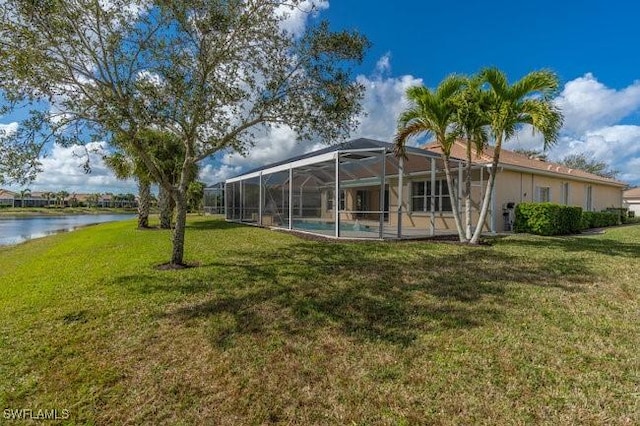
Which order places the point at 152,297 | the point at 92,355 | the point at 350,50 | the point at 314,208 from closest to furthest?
1. the point at 92,355
2. the point at 152,297
3. the point at 350,50
4. the point at 314,208

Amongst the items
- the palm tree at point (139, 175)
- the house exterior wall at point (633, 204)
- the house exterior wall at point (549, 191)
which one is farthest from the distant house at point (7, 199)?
the house exterior wall at point (633, 204)

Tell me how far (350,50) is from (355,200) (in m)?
16.8

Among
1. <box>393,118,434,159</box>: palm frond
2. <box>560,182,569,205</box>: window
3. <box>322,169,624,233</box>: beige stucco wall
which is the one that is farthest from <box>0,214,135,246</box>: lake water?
<box>560,182,569,205</box>: window

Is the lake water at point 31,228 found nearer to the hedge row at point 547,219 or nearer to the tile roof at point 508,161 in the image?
the tile roof at point 508,161

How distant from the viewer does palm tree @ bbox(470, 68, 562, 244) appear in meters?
9.20

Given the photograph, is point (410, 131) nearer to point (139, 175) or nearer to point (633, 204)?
point (139, 175)

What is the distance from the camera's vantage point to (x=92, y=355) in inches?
161

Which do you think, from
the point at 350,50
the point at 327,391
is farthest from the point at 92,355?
the point at 350,50

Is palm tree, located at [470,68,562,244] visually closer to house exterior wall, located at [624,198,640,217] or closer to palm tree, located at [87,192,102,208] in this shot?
house exterior wall, located at [624,198,640,217]

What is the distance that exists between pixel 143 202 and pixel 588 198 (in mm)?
25992

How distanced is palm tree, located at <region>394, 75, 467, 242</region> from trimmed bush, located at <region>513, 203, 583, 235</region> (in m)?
4.48

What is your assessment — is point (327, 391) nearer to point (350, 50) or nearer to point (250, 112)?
point (250, 112)

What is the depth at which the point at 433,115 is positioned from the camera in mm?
10695

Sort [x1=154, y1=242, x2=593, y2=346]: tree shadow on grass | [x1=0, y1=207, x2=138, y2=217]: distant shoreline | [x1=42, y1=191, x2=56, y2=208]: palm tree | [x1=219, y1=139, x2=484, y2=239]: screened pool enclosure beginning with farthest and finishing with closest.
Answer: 1. [x1=42, y1=191, x2=56, y2=208]: palm tree
2. [x1=0, y1=207, x2=138, y2=217]: distant shoreline
3. [x1=219, y1=139, x2=484, y2=239]: screened pool enclosure
4. [x1=154, y1=242, x2=593, y2=346]: tree shadow on grass
